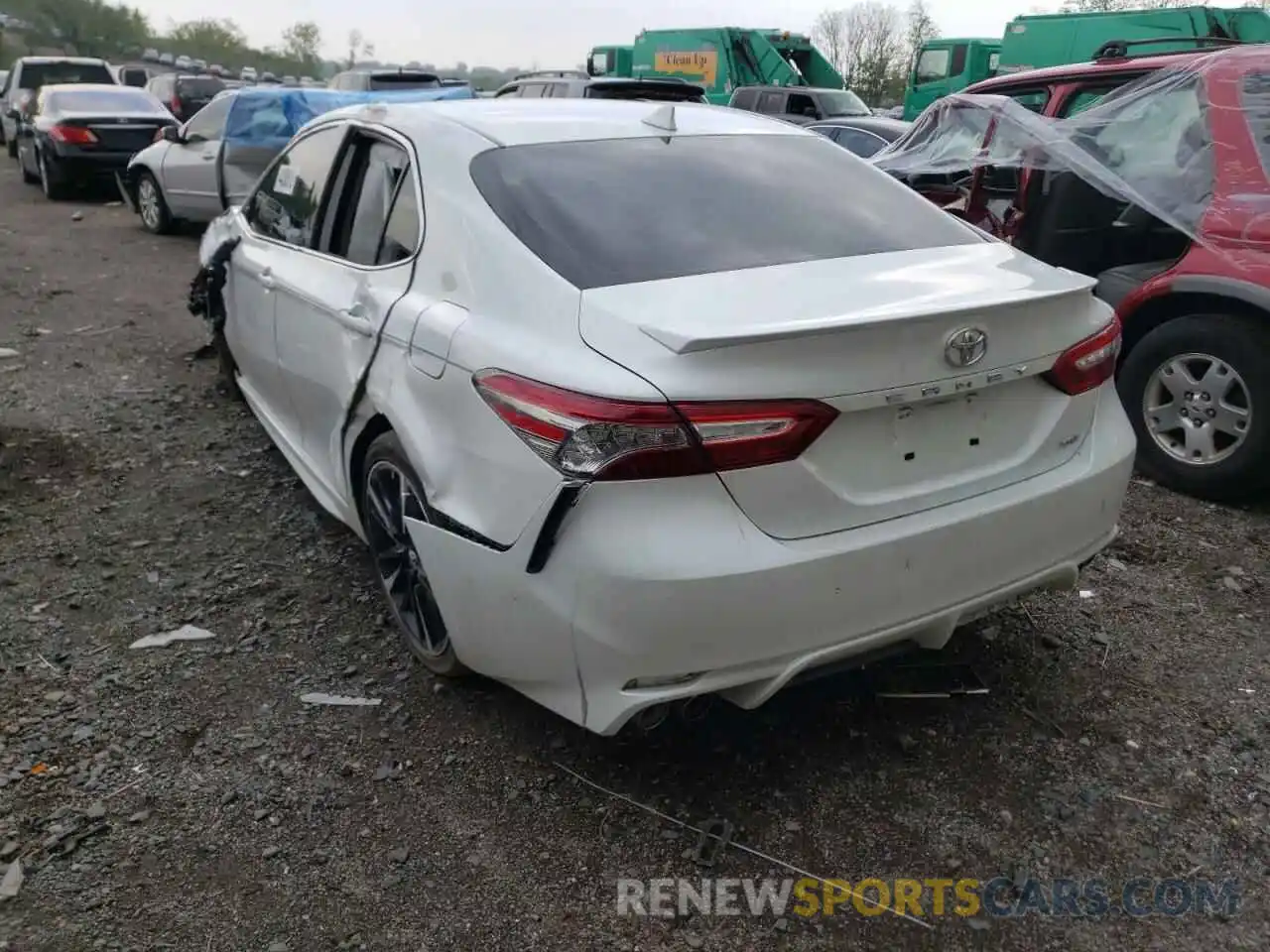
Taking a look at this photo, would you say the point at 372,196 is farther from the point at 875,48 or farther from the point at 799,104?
the point at 875,48

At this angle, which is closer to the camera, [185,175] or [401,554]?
[401,554]

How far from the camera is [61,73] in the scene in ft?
61.4

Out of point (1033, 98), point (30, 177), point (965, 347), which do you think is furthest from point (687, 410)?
point (30, 177)

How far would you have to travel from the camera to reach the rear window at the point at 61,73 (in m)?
18.4

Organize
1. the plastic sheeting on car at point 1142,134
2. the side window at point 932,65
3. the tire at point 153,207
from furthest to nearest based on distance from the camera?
the side window at point 932,65, the tire at point 153,207, the plastic sheeting on car at point 1142,134

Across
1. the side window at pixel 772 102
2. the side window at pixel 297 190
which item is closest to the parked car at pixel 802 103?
the side window at pixel 772 102

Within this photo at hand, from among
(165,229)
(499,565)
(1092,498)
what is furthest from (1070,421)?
(165,229)

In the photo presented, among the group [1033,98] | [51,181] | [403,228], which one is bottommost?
[51,181]

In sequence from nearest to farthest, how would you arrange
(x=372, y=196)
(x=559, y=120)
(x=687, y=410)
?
(x=687, y=410) < (x=559, y=120) < (x=372, y=196)

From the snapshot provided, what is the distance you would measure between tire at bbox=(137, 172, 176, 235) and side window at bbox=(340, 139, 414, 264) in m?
8.77

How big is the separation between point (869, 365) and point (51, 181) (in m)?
14.8

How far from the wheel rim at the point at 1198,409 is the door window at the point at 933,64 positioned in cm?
1901

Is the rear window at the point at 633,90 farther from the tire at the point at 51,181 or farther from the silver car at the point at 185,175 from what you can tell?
the tire at the point at 51,181

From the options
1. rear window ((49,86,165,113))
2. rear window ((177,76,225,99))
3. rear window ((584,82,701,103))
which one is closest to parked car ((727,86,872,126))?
rear window ((584,82,701,103))
